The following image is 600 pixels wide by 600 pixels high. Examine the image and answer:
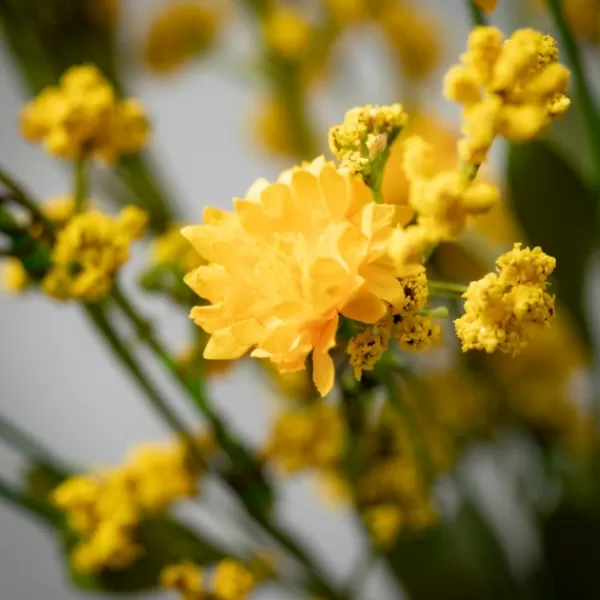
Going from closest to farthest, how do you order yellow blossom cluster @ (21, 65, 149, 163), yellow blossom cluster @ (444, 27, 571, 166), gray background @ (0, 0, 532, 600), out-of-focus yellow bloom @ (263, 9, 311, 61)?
1. yellow blossom cluster @ (444, 27, 571, 166)
2. yellow blossom cluster @ (21, 65, 149, 163)
3. out-of-focus yellow bloom @ (263, 9, 311, 61)
4. gray background @ (0, 0, 532, 600)

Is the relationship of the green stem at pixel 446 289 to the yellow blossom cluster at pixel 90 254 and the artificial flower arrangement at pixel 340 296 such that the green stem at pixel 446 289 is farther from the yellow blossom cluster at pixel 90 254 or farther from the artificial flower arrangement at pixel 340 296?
the yellow blossom cluster at pixel 90 254

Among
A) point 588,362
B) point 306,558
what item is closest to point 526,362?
point 588,362

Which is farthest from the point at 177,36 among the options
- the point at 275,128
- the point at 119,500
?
the point at 119,500

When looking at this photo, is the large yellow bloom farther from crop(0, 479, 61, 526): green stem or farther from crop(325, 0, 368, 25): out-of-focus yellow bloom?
crop(325, 0, 368, 25): out-of-focus yellow bloom

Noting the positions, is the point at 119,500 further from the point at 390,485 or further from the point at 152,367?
the point at 152,367

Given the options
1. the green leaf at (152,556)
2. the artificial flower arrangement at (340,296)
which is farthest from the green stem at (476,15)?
the green leaf at (152,556)

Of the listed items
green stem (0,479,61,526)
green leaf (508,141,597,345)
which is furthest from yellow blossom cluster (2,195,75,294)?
green leaf (508,141,597,345)

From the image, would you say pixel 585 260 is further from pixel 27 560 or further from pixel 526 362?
pixel 27 560
